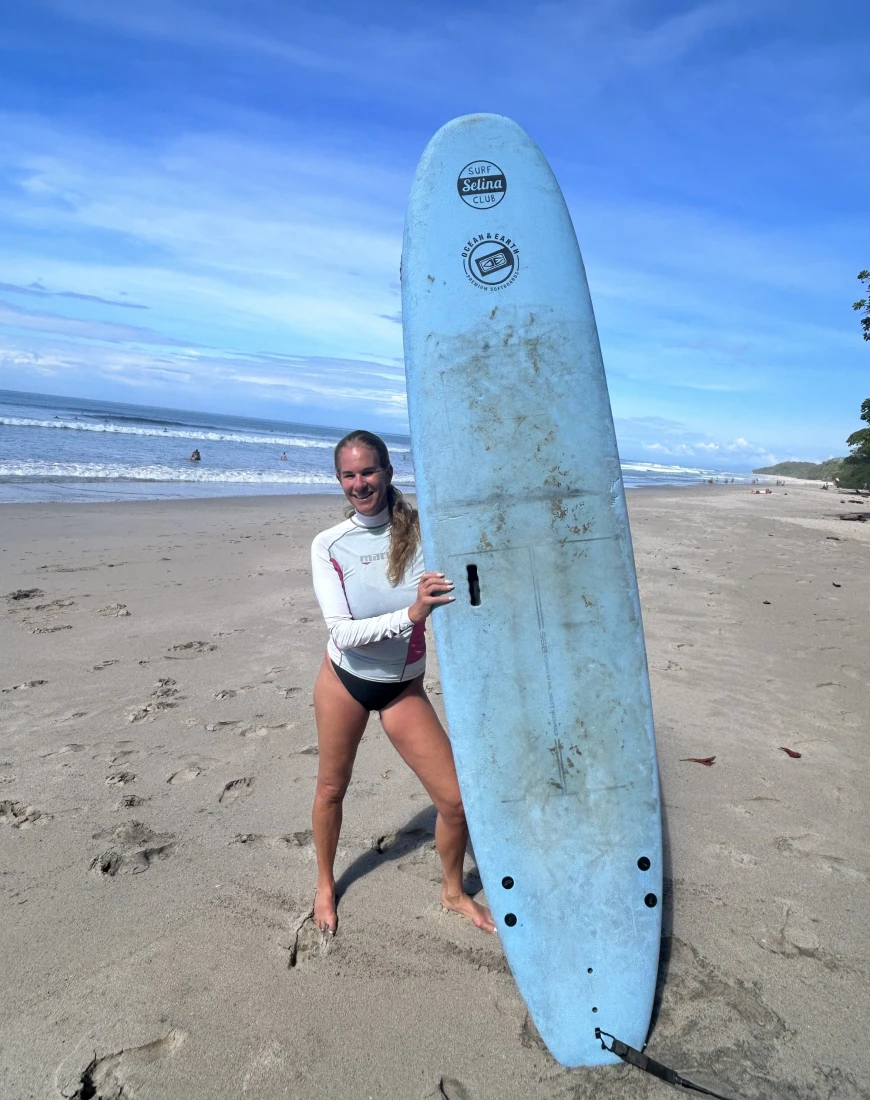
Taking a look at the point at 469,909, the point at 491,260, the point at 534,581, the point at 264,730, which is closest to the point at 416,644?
the point at 534,581

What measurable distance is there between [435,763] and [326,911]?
611mm

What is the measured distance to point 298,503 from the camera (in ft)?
50.0

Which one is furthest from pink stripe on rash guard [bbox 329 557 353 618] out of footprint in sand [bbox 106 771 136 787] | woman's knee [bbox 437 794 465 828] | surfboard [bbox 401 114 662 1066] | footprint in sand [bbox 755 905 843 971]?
footprint in sand [bbox 755 905 843 971]

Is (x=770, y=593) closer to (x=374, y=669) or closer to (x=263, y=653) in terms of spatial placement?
(x=263, y=653)

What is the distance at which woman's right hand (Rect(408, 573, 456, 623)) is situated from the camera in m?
2.20

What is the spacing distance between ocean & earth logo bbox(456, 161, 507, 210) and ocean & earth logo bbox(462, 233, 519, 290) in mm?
159

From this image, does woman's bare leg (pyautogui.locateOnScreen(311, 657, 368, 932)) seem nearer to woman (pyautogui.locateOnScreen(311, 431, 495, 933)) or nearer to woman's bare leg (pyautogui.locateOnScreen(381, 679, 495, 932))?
woman (pyautogui.locateOnScreen(311, 431, 495, 933))

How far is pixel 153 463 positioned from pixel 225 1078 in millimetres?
21189

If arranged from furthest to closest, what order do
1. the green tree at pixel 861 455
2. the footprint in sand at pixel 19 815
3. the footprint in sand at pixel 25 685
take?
1. the green tree at pixel 861 455
2. the footprint in sand at pixel 25 685
3. the footprint in sand at pixel 19 815

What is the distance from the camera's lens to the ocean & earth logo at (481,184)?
2771 millimetres

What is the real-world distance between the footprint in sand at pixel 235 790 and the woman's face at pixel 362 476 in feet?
4.87

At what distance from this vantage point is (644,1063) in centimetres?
185

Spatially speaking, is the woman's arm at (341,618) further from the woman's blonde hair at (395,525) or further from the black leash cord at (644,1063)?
the black leash cord at (644,1063)

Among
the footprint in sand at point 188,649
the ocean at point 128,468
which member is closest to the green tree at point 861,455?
the ocean at point 128,468
